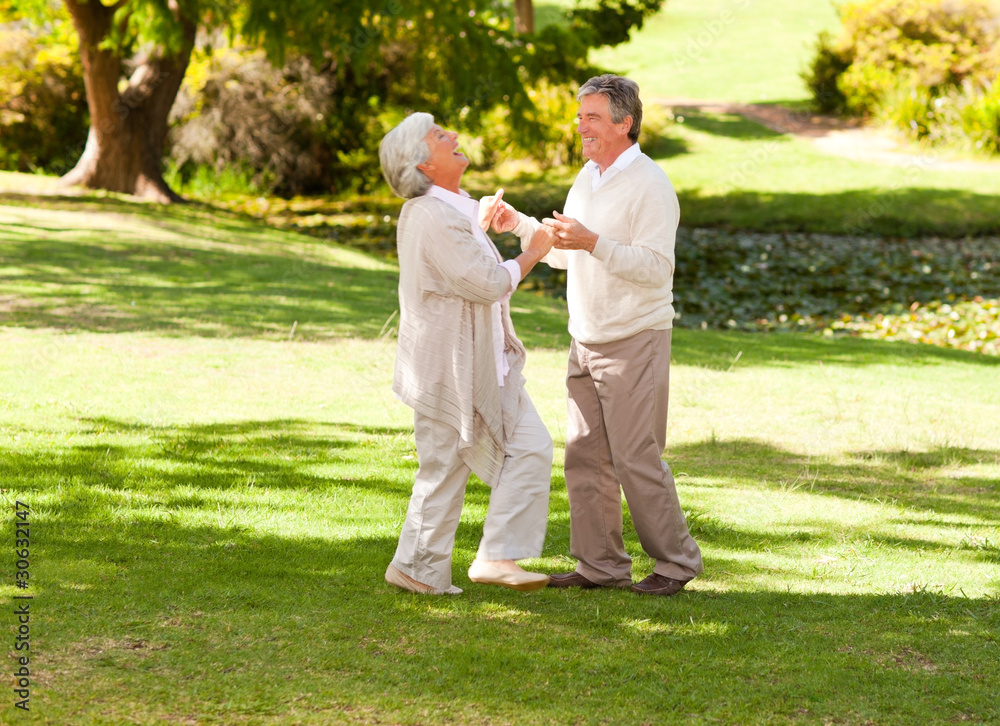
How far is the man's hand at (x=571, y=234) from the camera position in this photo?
3949mm

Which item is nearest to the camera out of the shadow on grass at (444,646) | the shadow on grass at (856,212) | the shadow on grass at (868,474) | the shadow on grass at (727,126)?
the shadow on grass at (444,646)

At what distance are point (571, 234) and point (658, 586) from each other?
1.60m

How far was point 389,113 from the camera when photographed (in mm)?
25188

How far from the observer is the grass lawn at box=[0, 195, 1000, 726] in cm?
354

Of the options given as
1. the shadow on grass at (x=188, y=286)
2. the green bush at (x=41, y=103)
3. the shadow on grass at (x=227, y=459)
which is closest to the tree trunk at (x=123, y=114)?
the shadow on grass at (x=188, y=286)

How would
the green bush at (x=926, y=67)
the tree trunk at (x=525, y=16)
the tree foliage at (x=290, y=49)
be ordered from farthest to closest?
the green bush at (x=926, y=67) < the tree trunk at (x=525, y=16) < the tree foliage at (x=290, y=49)

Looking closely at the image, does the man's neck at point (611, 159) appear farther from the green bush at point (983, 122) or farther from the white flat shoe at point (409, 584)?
the green bush at point (983, 122)

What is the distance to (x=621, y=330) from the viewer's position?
4223 millimetres

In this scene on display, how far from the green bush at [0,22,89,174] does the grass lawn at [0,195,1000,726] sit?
16150mm

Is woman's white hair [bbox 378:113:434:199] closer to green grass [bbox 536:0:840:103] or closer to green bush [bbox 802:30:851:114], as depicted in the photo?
green grass [bbox 536:0:840:103]

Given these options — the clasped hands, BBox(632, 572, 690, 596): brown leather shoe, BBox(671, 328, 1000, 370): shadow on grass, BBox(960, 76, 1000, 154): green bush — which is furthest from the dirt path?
the clasped hands

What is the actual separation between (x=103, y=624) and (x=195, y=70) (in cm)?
2213

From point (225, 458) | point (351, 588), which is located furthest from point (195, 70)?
point (351, 588)

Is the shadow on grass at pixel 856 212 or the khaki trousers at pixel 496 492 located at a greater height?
the shadow on grass at pixel 856 212
